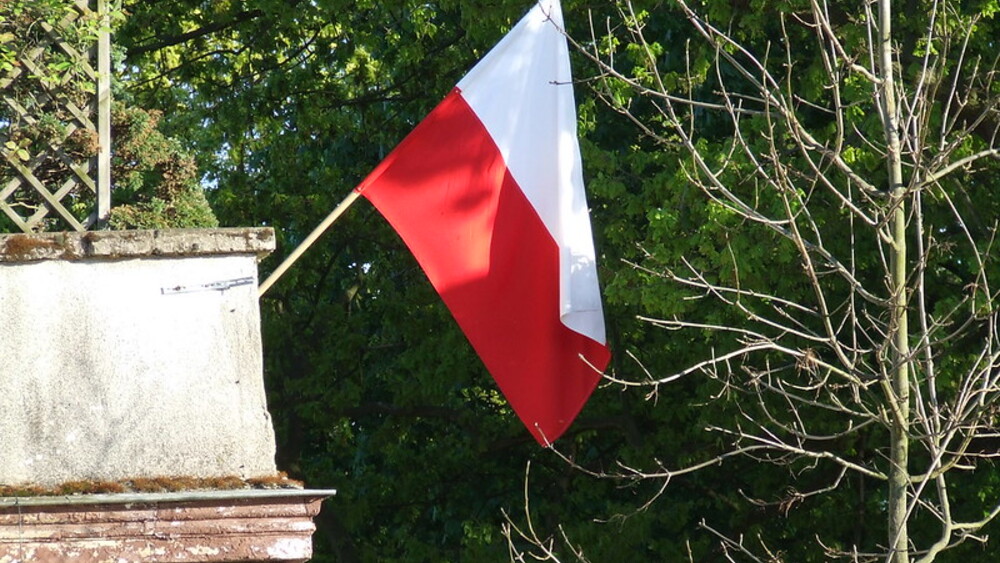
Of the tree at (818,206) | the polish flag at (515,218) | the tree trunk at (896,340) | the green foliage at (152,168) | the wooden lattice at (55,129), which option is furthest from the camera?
the tree at (818,206)

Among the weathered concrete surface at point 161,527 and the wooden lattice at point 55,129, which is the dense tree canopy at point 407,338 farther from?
the weathered concrete surface at point 161,527

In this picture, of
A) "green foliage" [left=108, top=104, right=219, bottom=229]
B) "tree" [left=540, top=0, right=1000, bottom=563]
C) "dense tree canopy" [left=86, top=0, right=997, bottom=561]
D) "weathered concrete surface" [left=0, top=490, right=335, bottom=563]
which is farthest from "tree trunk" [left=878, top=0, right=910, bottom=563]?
"dense tree canopy" [left=86, top=0, right=997, bottom=561]

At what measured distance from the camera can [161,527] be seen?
570 centimetres

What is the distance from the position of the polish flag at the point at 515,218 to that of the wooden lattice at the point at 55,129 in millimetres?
1870

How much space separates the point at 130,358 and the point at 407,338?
926 centimetres

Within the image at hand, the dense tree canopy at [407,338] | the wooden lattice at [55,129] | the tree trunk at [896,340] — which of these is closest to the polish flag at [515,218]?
the wooden lattice at [55,129]

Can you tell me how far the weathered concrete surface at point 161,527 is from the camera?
219 inches

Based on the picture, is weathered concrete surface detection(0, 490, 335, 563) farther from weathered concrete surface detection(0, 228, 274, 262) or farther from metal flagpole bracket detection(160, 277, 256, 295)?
weathered concrete surface detection(0, 228, 274, 262)

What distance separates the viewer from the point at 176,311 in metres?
5.96

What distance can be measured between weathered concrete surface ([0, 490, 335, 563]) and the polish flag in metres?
2.22

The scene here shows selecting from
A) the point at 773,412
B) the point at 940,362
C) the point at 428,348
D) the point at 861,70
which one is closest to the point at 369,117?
the point at 428,348

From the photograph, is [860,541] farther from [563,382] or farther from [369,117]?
[563,382]

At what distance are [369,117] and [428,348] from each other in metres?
2.18

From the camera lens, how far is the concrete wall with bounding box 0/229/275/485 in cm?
583
